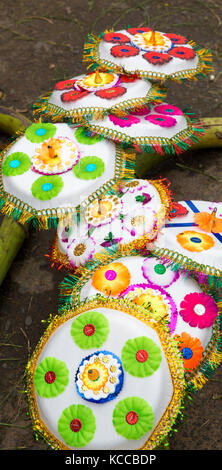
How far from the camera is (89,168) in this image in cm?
251

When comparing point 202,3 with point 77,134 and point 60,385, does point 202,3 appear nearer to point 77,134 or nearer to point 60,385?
point 77,134

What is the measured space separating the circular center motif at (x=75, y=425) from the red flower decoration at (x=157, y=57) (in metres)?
2.22

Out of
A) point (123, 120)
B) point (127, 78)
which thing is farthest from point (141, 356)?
point (127, 78)

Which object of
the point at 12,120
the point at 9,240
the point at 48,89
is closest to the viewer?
the point at 9,240

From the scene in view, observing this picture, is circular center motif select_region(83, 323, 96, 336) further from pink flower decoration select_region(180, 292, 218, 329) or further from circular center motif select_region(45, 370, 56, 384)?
pink flower decoration select_region(180, 292, 218, 329)

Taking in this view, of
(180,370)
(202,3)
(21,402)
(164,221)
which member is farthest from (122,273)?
(202,3)

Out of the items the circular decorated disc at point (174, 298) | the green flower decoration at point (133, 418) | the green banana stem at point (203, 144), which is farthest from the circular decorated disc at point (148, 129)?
the green flower decoration at point (133, 418)

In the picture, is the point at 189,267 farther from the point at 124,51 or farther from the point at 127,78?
the point at 124,51

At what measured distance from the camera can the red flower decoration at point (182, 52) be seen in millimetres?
2826

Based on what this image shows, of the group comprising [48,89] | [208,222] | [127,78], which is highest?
[48,89]

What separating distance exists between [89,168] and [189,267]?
0.85 m

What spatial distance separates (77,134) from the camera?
2.70 metres

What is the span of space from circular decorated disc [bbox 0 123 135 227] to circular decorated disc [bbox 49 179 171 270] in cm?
15

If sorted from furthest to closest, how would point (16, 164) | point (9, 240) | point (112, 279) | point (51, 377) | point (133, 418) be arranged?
point (9, 240) < point (16, 164) < point (112, 279) < point (51, 377) < point (133, 418)
